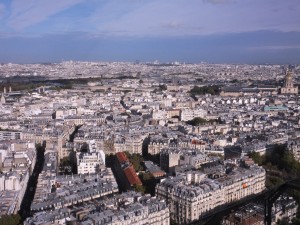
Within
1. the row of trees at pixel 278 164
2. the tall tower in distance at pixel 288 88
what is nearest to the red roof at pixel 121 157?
the row of trees at pixel 278 164

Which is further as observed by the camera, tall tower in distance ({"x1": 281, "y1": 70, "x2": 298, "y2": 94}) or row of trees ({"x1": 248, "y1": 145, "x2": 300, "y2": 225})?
tall tower in distance ({"x1": 281, "y1": 70, "x2": 298, "y2": 94})

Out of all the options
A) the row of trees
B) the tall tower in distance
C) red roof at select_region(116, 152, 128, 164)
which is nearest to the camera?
the row of trees

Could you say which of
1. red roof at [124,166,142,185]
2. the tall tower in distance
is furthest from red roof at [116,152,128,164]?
the tall tower in distance

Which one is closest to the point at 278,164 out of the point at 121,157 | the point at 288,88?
the point at 121,157

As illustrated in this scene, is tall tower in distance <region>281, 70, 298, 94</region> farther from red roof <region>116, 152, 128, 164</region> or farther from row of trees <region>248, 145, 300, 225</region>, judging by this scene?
red roof <region>116, 152, 128, 164</region>

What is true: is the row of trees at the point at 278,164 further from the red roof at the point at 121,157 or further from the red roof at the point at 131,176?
the red roof at the point at 121,157

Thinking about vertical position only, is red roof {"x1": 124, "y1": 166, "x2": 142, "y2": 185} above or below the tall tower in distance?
below

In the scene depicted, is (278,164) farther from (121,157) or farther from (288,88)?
(288,88)

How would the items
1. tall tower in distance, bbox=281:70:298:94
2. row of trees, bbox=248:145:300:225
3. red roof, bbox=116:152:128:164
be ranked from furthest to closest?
tall tower in distance, bbox=281:70:298:94 < red roof, bbox=116:152:128:164 < row of trees, bbox=248:145:300:225
